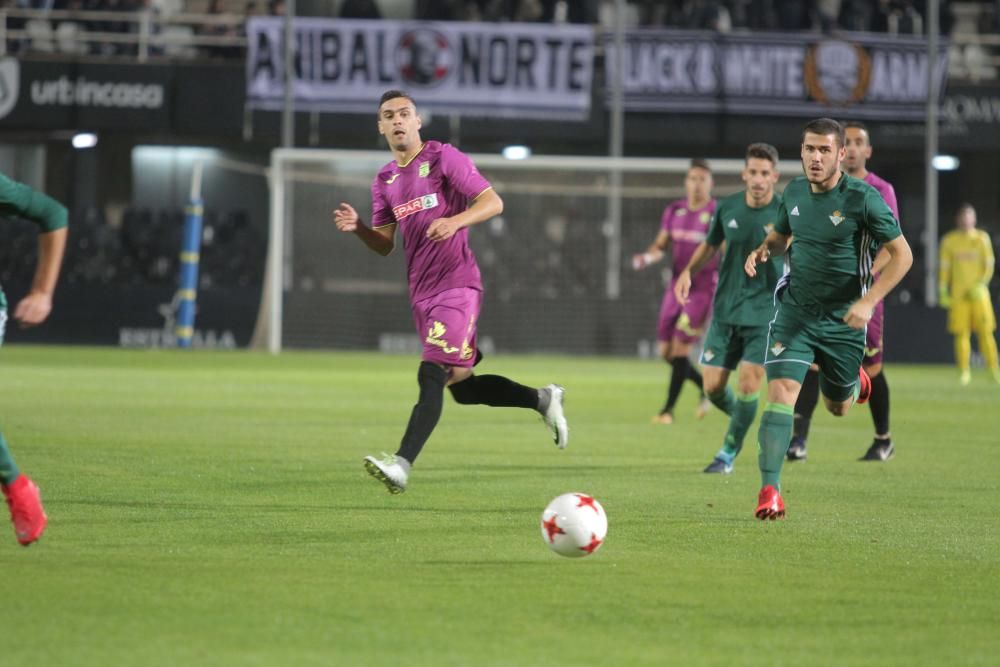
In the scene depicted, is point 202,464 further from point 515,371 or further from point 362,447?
point 515,371

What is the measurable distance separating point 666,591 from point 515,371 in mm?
16644

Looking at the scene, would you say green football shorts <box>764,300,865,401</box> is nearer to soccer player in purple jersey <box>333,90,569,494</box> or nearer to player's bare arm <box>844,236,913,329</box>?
player's bare arm <box>844,236,913,329</box>

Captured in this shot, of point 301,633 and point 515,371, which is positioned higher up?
point 301,633

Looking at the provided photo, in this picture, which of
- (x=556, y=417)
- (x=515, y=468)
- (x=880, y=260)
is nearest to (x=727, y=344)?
(x=515, y=468)

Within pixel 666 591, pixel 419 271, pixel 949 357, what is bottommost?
pixel 949 357

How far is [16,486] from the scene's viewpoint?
263 inches

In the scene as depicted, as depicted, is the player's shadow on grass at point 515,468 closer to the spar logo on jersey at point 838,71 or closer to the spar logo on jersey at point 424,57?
the spar logo on jersey at point 424,57

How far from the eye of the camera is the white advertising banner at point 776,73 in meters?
29.9

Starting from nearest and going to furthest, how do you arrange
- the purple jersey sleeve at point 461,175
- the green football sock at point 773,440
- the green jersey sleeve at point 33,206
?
the green jersey sleeve at point 33,206 < the green football sock at point 773,440 < the purple jersey sleeve at point 461,175

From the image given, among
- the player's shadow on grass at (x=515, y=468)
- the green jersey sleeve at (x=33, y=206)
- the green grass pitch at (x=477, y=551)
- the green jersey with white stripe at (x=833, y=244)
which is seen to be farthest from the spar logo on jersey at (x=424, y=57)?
the green jersey sleeve at (x=33, y=206)

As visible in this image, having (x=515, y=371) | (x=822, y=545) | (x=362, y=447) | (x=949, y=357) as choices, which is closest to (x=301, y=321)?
(x=515, y=371)

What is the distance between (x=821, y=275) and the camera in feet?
29.1

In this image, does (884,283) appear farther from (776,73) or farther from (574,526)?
(776,73)

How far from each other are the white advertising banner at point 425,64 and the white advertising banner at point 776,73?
1065 millimetres
